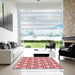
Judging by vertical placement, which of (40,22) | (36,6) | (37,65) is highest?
(36,6)

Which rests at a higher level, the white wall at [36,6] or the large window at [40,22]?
the white wall at [36,6]

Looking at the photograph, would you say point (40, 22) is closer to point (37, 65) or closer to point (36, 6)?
point (36, 6)

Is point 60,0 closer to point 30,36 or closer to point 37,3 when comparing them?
point 37,3

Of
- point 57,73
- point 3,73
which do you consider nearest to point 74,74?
point 57,73

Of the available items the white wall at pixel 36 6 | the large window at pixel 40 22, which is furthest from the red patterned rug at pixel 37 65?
the white wall at pixel 36 6

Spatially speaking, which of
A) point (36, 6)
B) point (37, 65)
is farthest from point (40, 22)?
point (37, 65)

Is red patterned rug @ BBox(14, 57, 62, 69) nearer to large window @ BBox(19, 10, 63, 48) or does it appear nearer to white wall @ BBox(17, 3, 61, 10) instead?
large window @ BBox(19, 10, 63, 48)

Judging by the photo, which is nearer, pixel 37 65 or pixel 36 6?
pixel 37 65

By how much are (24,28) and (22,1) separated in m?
2.85

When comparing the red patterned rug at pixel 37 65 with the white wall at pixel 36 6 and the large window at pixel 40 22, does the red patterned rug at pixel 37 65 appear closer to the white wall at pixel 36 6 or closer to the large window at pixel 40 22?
the large window at pixel 40 22

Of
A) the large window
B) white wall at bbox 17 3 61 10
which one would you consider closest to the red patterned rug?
the large window

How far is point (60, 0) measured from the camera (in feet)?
33.1

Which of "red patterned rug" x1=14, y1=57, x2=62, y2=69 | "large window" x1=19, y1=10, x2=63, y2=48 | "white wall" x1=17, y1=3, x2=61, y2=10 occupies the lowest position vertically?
"red patterned rug" x1=14, y1=57, x2=62, y2=69

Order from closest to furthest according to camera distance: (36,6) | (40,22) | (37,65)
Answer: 1. (37,65)
2. (36,6)
3. (40,22)
